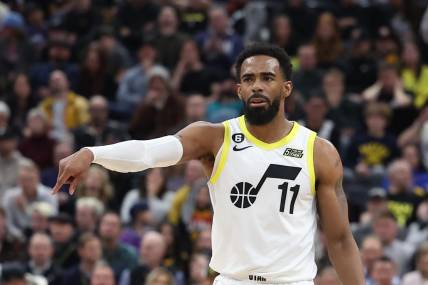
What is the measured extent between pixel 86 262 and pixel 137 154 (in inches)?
224

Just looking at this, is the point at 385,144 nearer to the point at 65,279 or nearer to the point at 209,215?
the point at 209,215

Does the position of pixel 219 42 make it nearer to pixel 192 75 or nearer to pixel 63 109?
pixel 192 75

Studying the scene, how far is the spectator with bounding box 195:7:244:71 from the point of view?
16.6 metres

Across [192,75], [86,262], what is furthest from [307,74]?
[86,262]

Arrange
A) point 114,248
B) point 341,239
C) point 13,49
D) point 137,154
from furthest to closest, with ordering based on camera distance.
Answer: point 13,49 < point 114,248 < point 341,239 < point 137,154

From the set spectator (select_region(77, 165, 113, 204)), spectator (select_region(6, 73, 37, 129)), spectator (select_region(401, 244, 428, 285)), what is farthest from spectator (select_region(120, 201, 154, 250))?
spectator (select_region(6, 73, 37, 129))

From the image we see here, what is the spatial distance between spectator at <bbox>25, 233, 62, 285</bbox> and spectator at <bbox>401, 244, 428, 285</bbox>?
3672 mm

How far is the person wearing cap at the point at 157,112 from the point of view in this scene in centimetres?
1480

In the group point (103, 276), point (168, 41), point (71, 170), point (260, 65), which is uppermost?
point (168, 41)

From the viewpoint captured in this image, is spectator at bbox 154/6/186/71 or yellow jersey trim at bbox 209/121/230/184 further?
spectator at bbox 154/6/186/71

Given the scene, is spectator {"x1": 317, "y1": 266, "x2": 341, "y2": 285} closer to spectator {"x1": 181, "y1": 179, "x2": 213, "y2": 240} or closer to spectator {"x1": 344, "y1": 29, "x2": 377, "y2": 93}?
spectator {"x1": 181, "y1": 179, "x2": 213, "y2": 240}

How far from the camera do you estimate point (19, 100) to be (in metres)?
15.9

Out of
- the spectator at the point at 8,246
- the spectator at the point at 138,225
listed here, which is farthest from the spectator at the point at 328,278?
the spectator at the point at 8,246

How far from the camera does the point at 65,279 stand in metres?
11.7
